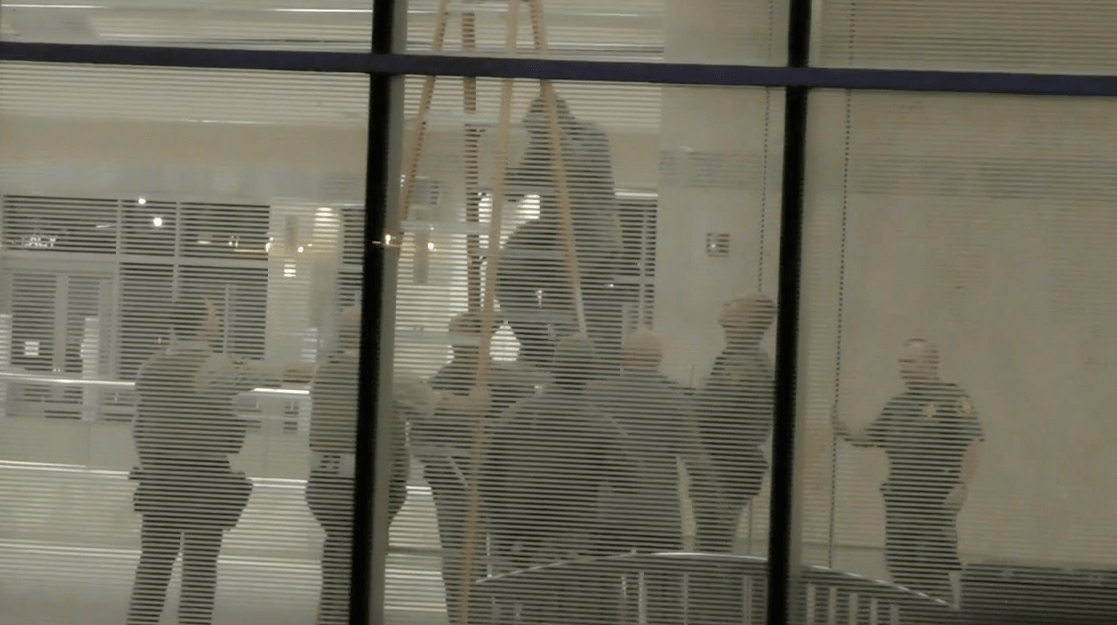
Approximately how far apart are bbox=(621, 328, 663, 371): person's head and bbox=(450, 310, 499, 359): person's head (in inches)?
21.1

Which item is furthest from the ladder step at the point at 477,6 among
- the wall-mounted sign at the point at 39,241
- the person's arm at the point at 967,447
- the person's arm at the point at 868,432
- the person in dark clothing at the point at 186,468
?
the person's arm at the point at 967,447

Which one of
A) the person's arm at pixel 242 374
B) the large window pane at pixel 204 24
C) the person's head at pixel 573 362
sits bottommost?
the person's arm at pixel 242 374

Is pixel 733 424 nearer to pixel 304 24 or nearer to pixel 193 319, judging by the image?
pixel 193 319

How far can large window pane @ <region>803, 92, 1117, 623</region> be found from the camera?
574cm

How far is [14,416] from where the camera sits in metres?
6.02

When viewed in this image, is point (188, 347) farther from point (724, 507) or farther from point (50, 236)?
point (724, 507)

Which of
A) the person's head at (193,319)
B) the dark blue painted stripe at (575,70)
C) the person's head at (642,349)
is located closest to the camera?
the dark blue painted stripe at (575,70)

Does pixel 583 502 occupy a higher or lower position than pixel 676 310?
lower

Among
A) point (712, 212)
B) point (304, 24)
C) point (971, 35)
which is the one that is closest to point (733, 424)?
point (712, 212)

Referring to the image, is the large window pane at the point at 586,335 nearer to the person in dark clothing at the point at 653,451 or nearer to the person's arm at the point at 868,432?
the person in dark clothing at the point at 653,451

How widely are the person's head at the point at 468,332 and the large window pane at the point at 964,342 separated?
4.31ft

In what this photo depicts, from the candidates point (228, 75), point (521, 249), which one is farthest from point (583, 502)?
point (228, 75)

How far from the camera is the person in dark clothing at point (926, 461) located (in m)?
5.79

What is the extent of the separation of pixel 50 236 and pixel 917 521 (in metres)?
3.69
